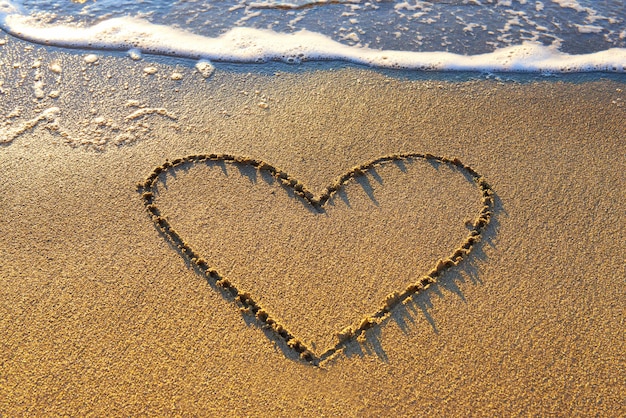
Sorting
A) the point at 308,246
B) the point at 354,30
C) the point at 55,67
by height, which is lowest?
the point at 308,246

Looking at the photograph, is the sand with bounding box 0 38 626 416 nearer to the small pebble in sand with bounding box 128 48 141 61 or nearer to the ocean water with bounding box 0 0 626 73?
the small pebble in sand with bounding box 128 48 141 61

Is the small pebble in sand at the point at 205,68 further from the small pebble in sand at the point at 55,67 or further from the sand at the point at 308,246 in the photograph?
the small pebble in sand at the point at 55,67

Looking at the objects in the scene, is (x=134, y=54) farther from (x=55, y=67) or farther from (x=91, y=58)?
(x=55, y=67)

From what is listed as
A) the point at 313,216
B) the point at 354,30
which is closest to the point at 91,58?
the point at 354,30

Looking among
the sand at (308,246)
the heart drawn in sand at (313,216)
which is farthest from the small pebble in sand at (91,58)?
the heart drawn in sand at (313,216)

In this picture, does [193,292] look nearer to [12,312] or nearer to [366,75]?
[12,312]
